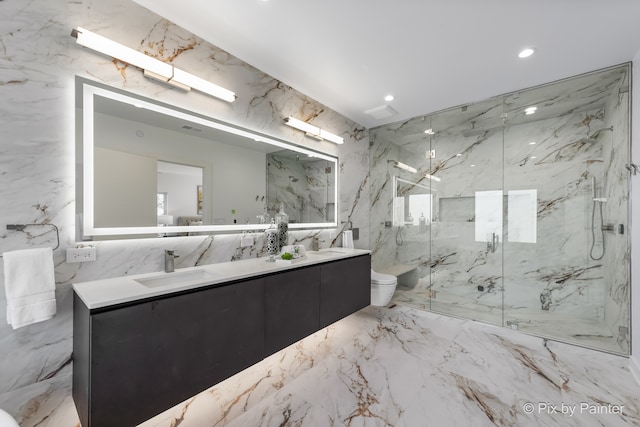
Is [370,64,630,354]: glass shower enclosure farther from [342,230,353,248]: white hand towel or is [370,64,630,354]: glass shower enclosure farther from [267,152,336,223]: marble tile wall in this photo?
[267,152,336,223]: marble tile wall

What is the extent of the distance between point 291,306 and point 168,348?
2.79 ft

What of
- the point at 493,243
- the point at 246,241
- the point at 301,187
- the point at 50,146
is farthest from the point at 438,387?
the point at 50,146

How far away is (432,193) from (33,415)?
4190 millimetres

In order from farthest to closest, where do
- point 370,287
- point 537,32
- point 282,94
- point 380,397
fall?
point 370,287 → point 282,94 → point 537,32 → point 380,397

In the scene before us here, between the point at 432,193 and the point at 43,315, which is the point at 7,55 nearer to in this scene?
the point at 43,315

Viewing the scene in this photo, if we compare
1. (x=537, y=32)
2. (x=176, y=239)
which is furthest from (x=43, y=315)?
(x=537, y=32)

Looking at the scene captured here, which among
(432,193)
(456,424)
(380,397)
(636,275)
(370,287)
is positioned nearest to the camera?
Result: (456,424)

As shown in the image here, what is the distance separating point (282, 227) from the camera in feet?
Answer: 8.38

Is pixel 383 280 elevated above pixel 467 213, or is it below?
below

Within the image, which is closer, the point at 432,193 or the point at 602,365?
the point at 602,365

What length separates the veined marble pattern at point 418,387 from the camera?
158 cm

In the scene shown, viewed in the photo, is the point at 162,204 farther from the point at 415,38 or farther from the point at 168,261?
the point at 415,38

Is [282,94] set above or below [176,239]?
above

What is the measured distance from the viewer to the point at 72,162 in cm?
146
